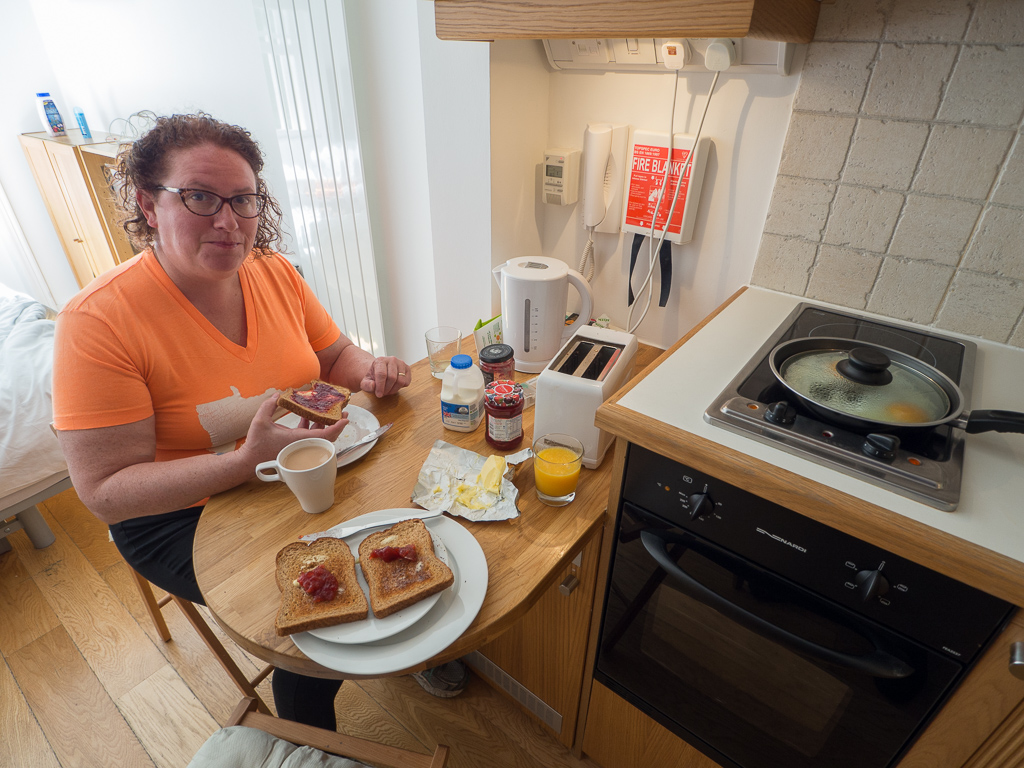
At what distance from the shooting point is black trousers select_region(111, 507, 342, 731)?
3.62 feet

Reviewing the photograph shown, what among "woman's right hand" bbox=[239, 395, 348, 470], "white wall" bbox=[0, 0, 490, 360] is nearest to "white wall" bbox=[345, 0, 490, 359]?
"white wall" bbox=[0, 0, 490, 360]

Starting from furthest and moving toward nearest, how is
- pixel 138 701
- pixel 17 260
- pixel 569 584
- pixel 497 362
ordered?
pixel 17 260, pixel 138 701, pixel 497 362, pixel 569 584

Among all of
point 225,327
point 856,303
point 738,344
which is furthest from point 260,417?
point 856,303

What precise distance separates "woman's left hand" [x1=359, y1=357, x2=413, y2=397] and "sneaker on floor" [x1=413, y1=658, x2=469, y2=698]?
0.82 meters

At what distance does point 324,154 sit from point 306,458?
4.30 ft

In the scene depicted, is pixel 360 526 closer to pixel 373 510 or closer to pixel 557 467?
pixel 373 510

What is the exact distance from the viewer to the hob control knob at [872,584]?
27.2 inches

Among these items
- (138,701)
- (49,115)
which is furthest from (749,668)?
(49,115)

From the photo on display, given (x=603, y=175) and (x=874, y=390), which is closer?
(x=874, y=390)

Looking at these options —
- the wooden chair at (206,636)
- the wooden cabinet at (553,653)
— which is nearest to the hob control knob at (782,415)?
the wooden cabinet at (553,653)

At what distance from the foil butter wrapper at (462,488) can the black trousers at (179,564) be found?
0.49 m

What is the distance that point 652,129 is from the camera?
128 cm

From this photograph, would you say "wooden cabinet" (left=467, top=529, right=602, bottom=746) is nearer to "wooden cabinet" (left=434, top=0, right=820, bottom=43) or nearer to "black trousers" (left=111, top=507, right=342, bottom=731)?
"black trousers" (left=111, top=507, right=342, bottom=731)

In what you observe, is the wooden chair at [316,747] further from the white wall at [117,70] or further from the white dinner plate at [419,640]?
the white wall at [117,70]
